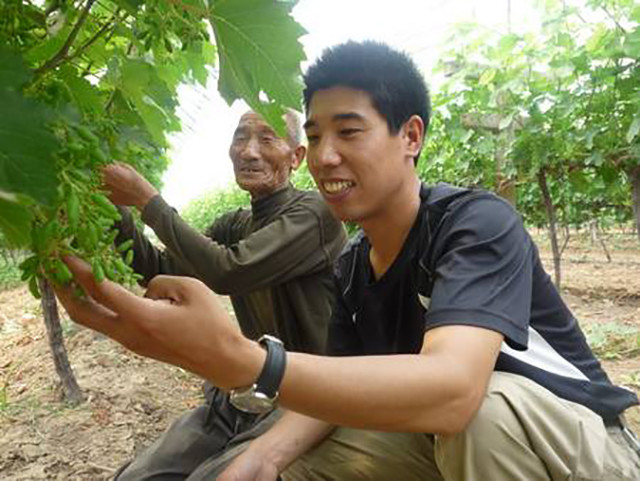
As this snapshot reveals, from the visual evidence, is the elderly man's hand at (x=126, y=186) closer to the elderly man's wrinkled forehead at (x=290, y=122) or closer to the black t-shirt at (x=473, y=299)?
the black t-shirt at (x=473, y=299)

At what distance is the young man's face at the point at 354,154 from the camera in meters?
1.57

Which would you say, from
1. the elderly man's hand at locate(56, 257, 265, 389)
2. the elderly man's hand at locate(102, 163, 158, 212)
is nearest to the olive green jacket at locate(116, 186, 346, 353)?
the elderly man's hand at locate(102, 163, 158, 212)

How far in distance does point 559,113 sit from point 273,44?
14.9 feet

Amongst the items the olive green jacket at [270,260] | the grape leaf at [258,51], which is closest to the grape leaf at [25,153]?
the grape leaf at [258,51]

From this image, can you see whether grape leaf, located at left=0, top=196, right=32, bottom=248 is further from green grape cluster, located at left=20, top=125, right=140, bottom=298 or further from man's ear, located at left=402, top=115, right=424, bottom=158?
man's ear, located at left=402, top=115, right=424, bottom=158

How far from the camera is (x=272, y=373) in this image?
0.95 m

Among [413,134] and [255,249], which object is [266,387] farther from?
[255,249]

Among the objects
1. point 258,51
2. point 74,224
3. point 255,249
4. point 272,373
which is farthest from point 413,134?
point 74,224

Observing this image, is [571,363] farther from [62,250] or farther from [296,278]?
[62,250]

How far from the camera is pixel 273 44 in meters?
0.96

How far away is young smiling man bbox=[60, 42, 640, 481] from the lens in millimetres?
930

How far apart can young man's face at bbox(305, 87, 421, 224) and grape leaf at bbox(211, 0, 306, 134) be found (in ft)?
1.77

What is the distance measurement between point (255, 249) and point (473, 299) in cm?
91

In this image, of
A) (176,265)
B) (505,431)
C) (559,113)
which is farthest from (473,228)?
(559,113)
